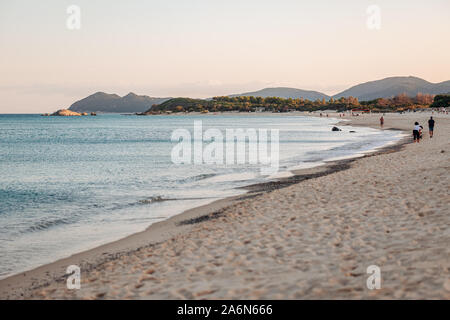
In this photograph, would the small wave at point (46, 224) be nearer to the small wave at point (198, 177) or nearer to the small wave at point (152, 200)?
the small wave at point (152, 200)

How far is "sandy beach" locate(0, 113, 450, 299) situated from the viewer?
5.57 meters

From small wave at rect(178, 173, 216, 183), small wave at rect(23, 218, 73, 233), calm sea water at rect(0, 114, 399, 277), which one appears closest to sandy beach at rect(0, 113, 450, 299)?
calm sea water at rect(0, 114, 399, 277)

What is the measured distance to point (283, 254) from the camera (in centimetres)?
693

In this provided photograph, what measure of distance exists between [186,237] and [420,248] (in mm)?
4806

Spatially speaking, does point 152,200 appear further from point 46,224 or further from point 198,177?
point 198,177

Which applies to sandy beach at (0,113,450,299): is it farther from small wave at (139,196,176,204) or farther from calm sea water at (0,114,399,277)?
small wave at (139,196,176,204)

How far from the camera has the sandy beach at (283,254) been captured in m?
5.57

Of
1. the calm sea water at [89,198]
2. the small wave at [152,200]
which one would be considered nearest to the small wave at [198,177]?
the calm sea water at [89,198]

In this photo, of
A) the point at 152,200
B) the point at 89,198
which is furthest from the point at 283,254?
the point at 89,198

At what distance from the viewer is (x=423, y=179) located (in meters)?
12.5

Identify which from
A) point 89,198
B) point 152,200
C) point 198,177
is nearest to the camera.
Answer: point 152,200

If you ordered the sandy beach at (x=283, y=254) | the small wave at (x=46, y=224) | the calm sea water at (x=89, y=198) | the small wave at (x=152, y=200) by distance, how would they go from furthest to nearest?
the small wave at (x=152, y=200)
the small wave at (x=46, y=224)
the calm sea water at (x=89, y=198)
the sandy beach at (x=283, y=254)

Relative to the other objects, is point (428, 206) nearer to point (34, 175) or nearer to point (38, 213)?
point (38, 213)
